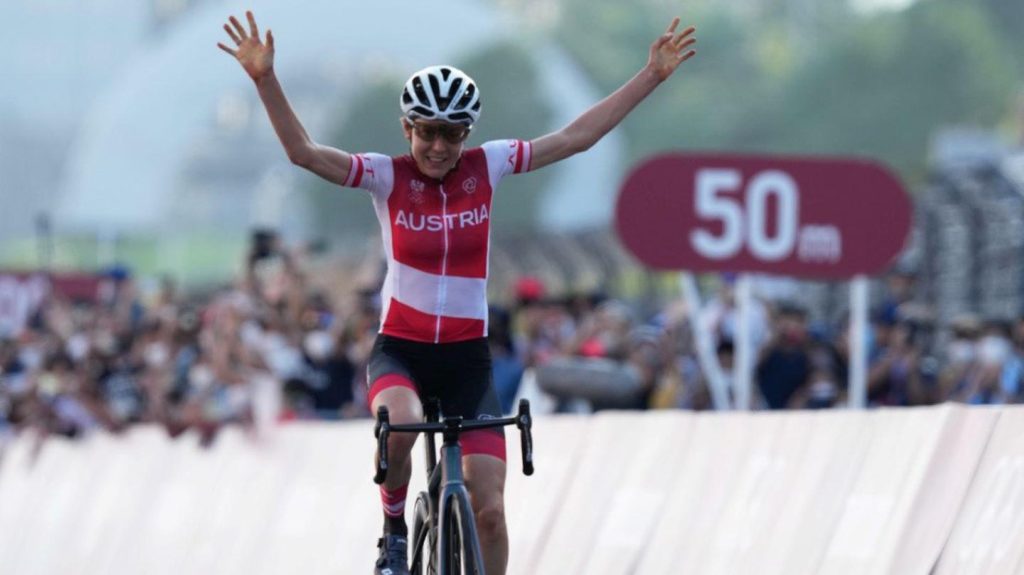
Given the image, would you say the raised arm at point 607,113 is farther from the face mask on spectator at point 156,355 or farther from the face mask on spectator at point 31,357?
the face mask on spectator at point 31,357

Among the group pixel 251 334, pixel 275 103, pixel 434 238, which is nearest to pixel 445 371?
pixel 434 238

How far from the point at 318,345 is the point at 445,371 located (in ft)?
27.7

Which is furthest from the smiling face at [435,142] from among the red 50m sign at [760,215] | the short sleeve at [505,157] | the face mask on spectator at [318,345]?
the face mask on spectator at [318,345]

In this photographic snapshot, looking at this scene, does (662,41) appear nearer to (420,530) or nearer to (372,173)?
(372,173)

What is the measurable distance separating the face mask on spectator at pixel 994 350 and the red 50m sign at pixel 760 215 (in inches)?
56.5

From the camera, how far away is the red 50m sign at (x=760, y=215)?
16.9m

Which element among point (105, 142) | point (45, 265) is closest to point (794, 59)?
point (105, 142)

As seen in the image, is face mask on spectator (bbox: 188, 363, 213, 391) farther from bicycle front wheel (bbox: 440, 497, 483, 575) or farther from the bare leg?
bicycle front wheel (bbox: 440, 497, 483, 575)

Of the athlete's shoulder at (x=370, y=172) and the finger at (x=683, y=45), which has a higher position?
the finger at (x=683, y=45)

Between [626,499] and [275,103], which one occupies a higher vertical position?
[275,103]

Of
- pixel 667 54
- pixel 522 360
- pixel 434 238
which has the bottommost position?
pixel 522 360

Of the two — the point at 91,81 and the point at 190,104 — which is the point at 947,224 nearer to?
the point at 190,104

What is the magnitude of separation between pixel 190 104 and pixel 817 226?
267ft

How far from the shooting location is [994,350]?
15484mm
